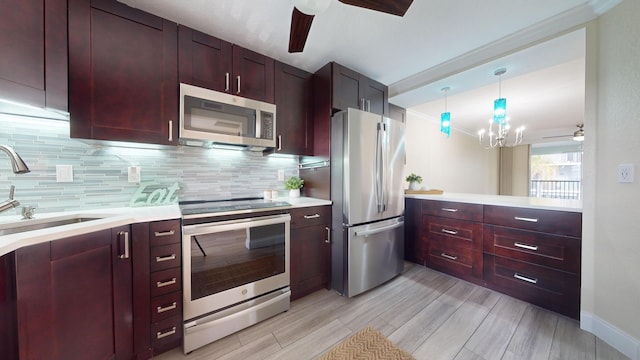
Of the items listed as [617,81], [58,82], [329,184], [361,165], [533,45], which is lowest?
[329,184]

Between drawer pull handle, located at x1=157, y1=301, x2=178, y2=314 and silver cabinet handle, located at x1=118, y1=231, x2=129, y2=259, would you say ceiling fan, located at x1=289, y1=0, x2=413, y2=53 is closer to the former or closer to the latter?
silver cabinet handle, located at x1=118, y1=231, x2=129, y2=259

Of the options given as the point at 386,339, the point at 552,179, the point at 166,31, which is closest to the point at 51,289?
the point at 166,31

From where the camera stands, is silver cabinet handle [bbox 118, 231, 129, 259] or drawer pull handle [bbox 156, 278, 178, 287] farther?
drawer pull handle [bbox 156, 278, 178, 287]

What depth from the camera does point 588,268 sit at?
1583 millimetres

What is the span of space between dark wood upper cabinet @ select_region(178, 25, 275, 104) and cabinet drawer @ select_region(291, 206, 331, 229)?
116 cm

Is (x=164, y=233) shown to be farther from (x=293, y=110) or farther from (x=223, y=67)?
(x=293, y=110)

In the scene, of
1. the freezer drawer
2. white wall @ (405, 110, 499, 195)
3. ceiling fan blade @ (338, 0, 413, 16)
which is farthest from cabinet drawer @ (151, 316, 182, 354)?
white wall @ (405, 110, 499, 195)

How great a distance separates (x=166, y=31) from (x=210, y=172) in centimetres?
117

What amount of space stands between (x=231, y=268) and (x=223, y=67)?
171cm

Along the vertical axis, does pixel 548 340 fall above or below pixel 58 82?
below

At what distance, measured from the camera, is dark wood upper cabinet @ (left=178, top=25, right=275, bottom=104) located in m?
1.67

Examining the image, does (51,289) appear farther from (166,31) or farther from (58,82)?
(166,31)

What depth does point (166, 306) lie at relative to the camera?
4.49 feet

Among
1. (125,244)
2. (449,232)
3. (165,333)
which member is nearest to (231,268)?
(165,333)
